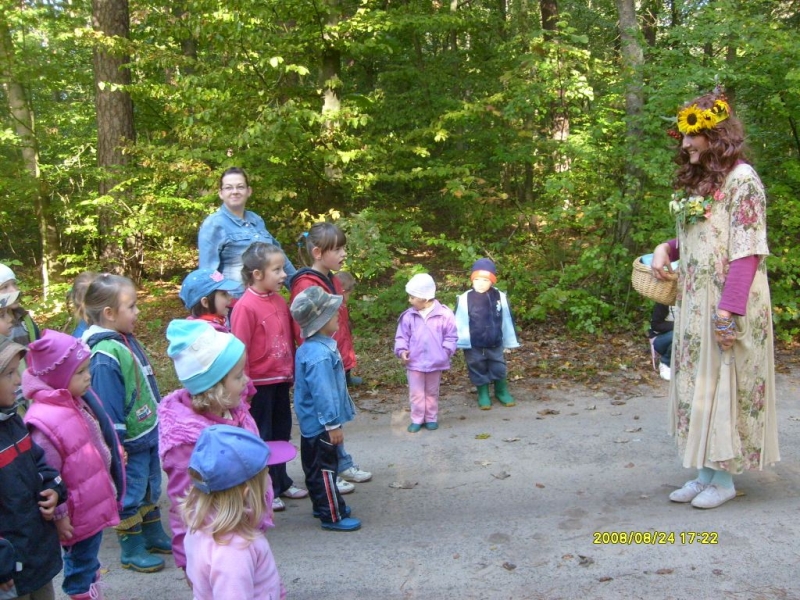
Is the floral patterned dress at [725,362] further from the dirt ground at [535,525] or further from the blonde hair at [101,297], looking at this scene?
the blonde hair at [101,297]

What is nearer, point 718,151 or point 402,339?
point 718,151

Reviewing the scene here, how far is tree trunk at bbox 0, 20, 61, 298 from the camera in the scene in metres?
12.1

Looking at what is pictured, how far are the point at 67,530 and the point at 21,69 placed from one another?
11.4 m

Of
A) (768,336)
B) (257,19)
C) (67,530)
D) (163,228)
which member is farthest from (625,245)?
(67,530)

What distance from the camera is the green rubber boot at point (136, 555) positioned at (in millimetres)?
4133

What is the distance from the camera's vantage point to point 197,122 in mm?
9242

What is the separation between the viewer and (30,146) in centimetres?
1263

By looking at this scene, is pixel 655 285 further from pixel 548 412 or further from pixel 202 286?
pixel 202 286

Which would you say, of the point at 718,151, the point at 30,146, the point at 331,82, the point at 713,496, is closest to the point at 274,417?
the point at 713,496

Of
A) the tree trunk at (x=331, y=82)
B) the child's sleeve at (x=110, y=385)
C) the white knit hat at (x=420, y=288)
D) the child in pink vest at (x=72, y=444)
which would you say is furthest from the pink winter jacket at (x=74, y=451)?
the tree trunk at (x=331, y=82)

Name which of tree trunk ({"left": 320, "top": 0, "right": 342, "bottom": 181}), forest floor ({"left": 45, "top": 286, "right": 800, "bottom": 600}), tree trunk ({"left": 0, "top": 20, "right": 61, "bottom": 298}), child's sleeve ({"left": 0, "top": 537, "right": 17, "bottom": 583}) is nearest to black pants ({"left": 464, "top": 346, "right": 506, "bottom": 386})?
forest floor ({"left": 45, "top": 286, "right": 800, "bottom": 600})

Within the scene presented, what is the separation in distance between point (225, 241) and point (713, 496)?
12.9ft

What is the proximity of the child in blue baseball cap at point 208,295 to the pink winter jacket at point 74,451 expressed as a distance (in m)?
1.13

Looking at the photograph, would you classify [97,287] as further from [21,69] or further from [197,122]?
[21,69]
